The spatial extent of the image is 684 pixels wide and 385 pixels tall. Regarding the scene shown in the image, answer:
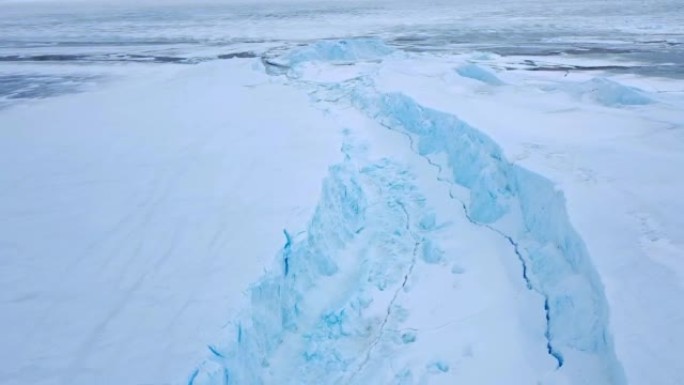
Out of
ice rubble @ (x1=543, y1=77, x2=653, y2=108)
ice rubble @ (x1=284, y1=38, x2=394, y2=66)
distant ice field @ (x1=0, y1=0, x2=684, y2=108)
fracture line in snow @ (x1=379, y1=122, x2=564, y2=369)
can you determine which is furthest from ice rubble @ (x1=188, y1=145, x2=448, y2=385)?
ice rubble @ (x1=284, y1=38, x2=394, y2=66)

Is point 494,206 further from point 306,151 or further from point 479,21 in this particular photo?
point 479,21

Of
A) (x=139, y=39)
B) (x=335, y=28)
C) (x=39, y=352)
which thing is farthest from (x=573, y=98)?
(x=139, y=39)

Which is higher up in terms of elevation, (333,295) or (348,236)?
(348,236)

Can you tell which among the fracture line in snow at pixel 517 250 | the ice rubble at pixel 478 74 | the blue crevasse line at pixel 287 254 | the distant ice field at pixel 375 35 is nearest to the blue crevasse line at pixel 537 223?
the fracture line in snow at pixel 517 250

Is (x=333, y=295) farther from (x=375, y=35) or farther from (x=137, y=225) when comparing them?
(x=375, y=35)

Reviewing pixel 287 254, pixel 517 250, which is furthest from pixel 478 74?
pixel 287 254

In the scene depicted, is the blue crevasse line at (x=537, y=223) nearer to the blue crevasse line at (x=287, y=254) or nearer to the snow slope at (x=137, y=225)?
the snow slope at (x=137, y=225)
